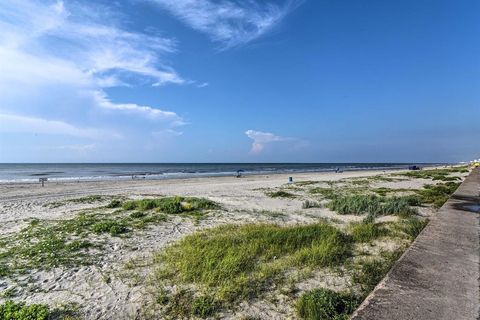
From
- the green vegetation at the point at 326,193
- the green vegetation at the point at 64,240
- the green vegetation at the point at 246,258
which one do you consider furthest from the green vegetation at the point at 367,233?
the green vegetation at the point at 326,193

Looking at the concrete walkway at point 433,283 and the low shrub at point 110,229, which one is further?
the low shrub at point 110,229

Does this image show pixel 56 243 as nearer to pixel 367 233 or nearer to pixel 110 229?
pixel 110 229

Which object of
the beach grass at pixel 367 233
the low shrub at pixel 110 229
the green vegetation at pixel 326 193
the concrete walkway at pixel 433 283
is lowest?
the low shrub at pixel 110 229

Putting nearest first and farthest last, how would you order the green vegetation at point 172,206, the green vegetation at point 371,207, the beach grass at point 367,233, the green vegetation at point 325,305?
the green vegetation at point 325,305
the beach grass at point 367,233
the green vegetation at point 371,207
the green vegetation at point 172,206

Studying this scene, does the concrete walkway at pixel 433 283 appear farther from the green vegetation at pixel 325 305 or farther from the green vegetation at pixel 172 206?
the green vegetation at pixel 172 206

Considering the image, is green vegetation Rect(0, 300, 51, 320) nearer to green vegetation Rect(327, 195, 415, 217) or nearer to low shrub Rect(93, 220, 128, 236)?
low shrub Rect(93, 220, 128, 236)

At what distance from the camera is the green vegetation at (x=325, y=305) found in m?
3.46

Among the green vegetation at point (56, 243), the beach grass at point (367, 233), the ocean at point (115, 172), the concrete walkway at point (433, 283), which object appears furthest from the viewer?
the ocean at point (115, 172)

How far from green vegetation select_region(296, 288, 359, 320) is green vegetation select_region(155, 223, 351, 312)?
2.28ft

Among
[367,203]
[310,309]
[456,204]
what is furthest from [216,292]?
[367,203]

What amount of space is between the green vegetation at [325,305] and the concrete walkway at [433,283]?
0.70 m

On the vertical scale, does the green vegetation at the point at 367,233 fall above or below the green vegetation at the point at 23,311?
above

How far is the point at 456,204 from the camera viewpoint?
25.9 ft

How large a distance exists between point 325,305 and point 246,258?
1.88m
